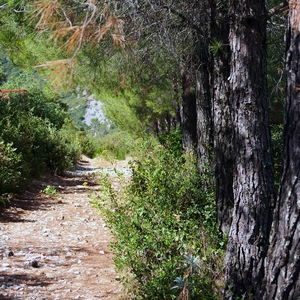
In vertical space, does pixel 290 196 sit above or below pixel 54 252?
above

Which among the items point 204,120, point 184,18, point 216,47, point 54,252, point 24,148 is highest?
point 184,18

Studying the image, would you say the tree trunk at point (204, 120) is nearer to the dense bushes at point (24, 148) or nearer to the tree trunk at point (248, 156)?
the tree trunk at point (248, 156)

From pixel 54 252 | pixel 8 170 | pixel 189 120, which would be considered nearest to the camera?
pixel 54 252

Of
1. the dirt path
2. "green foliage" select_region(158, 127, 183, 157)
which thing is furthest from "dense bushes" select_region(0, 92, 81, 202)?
"green foliage" select_region(158, 127, 183, 157)

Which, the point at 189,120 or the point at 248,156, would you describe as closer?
the point at 248,156

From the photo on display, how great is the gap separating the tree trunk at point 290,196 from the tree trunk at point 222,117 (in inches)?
85.6

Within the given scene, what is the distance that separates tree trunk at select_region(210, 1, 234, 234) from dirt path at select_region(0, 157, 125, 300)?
141cm

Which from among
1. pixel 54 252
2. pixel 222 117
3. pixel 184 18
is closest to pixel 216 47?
pixel 222 117

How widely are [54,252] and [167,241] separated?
2.14 m

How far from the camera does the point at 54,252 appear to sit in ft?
20.5

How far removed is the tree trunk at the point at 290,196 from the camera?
2840 millimetres

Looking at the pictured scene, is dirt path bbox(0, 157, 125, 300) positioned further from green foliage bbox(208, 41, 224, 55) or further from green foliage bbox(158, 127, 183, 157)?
green foliage bbox(158, 127, 183, 157)

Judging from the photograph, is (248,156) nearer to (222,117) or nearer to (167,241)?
(167,241)

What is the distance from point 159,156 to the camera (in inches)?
326
